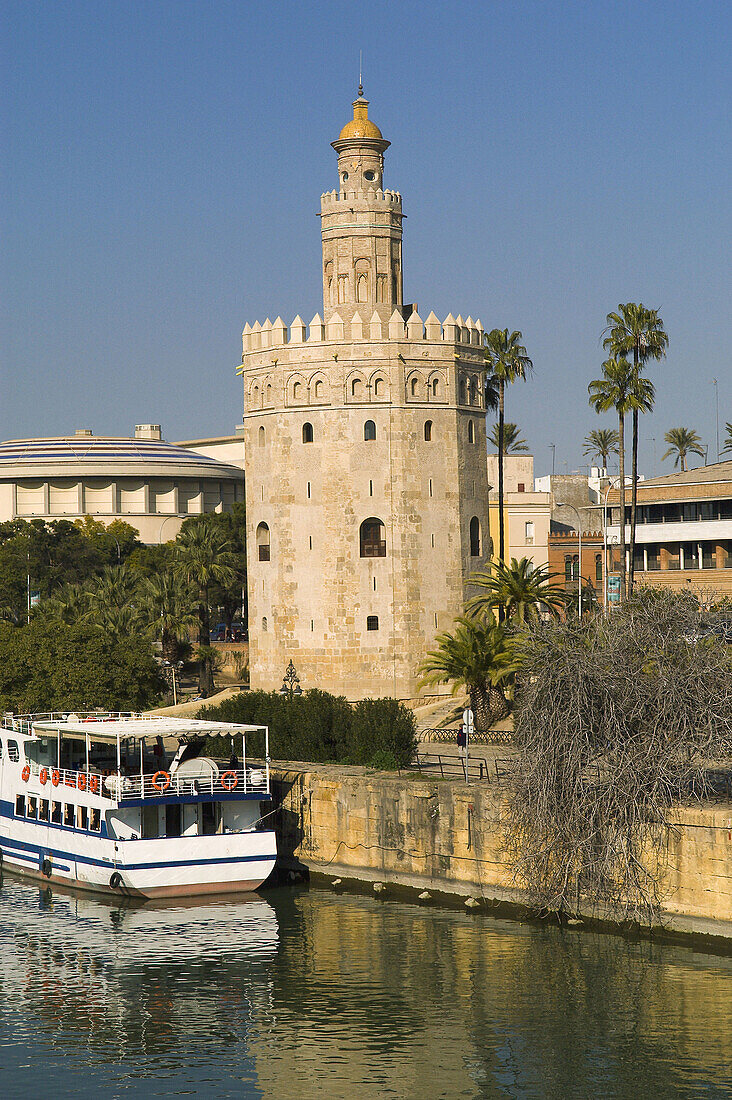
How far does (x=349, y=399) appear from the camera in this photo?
187 ft

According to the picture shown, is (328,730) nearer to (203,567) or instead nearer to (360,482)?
(360,482)

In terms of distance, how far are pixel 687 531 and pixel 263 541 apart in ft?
82.9

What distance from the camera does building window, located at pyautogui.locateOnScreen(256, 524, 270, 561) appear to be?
193ft

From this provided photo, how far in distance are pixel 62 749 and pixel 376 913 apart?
11.3m

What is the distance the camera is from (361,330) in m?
57.1

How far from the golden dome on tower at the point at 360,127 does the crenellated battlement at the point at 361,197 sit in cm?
241

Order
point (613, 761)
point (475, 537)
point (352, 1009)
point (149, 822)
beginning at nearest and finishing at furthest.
→ point (352, 1009)
point (613, 761)
point (149, 822)
point (475, 537)

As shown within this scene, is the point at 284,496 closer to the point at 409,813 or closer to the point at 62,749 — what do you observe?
the point at 62,749

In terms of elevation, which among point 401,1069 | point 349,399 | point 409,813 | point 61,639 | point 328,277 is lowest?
point 401,1069

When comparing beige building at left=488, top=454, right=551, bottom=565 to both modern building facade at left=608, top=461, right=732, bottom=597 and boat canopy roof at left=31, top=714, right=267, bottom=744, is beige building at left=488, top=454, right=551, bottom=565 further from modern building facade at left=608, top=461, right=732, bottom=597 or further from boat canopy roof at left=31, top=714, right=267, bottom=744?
boat canopy roof at left=31, top=714, right=267, bottom=744

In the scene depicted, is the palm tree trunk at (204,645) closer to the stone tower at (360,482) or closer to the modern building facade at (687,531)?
the stone tower at (360,482)

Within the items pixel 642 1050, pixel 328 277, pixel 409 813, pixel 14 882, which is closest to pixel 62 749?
pixel 14 882

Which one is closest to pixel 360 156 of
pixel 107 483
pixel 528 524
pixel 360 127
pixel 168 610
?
pixel 360 127

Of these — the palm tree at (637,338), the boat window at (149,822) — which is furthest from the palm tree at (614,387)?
the boat window at (149,822)
